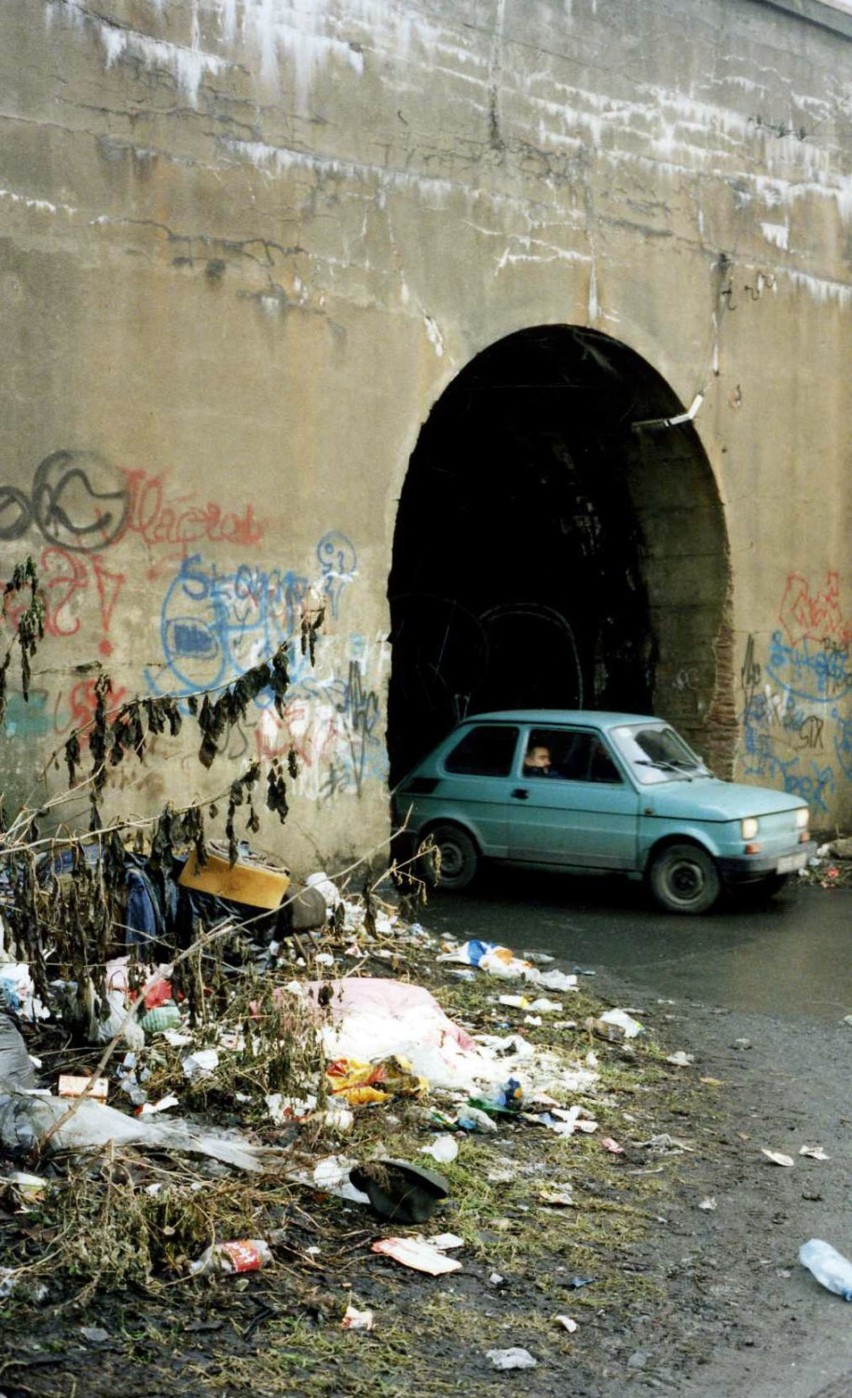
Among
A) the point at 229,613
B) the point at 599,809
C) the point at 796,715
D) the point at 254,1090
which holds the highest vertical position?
the point at 229,613

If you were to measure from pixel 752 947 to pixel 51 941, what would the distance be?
571 centimetres

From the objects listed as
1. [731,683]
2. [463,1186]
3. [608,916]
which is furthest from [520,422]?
[463,1186]

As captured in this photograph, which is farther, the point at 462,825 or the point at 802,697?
the point at 802,697

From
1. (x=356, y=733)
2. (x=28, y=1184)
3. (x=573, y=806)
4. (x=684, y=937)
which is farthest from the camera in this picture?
(x=573, y=806)

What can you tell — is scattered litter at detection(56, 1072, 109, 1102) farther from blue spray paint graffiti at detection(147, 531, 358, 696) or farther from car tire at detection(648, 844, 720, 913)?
car tire at detection(648, 844, 720, 913)

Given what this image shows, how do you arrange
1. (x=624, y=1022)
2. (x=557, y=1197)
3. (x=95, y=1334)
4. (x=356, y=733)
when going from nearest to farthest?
(x=95, y=1334) < (x=557, y=1197) < (x=624, y=1022) < (x=356, y=733)

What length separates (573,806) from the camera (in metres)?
11.4

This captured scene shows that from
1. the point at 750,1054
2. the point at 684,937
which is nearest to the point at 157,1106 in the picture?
the point at 750,1054

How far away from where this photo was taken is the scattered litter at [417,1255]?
446 centimetres

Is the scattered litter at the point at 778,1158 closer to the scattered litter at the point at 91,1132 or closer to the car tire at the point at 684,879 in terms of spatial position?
the scattered litter at the point at 91,1132

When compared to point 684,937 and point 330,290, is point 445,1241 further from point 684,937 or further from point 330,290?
point 330,290

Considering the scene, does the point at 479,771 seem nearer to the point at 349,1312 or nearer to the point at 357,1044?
the point at 357,1044

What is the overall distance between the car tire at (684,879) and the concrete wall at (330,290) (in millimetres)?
2201

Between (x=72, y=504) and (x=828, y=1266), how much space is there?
6705mm
